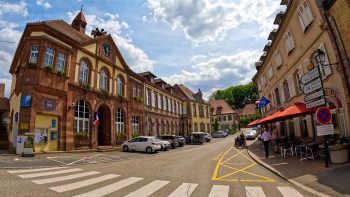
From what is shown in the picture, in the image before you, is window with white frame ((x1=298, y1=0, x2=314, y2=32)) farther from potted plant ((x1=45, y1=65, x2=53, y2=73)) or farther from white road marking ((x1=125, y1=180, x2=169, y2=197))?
potted plant ((x1=45, y1=65, x2=53, y2=73))

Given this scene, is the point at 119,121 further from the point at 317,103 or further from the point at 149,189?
the point at 317,103

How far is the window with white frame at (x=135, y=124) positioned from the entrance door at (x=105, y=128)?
16.2 ft

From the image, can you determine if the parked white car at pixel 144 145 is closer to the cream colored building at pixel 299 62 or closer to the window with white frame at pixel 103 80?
the window with white frame at pixel 103 80

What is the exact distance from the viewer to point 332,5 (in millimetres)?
11125

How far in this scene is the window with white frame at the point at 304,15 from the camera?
12998 mm

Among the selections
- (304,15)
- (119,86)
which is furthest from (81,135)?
(304,15)

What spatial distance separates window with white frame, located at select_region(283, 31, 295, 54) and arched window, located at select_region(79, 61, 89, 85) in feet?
58.9

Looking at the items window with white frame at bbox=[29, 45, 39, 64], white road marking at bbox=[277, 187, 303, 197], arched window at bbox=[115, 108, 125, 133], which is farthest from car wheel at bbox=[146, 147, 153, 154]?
white road marking at bbox=[277, 187, 303, 197]

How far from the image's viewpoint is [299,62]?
50.5ft

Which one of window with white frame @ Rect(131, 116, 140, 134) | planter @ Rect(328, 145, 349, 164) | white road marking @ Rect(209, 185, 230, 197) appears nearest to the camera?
white road marking @ Rect(209, 185, 230, 197)

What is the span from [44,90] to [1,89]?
28183mm

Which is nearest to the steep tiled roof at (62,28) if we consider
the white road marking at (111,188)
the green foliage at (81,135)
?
Answer: the green foliage at (81,135)

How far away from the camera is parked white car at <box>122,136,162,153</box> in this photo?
21.8 m

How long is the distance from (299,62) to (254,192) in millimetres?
11764
